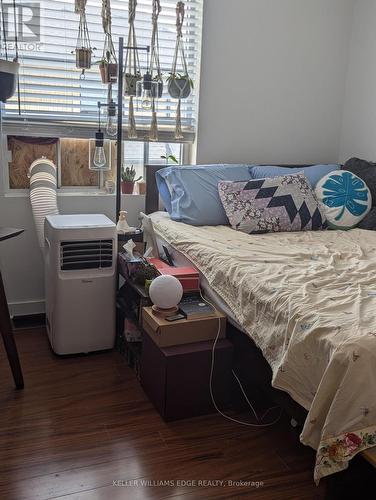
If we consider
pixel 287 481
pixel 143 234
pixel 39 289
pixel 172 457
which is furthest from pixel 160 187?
pixel 287 481

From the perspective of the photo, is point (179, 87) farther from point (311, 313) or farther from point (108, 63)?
point (311, 313)

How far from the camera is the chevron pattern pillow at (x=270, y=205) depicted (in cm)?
265

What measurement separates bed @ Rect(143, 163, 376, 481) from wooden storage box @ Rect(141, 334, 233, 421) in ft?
0.70

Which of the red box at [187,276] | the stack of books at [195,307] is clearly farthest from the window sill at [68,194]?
the stack of books at [195,307]

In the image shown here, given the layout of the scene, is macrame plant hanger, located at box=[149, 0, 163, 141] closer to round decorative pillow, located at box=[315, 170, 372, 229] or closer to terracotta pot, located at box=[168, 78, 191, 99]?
terracotta pot, located at box=[168, 78, 191, 99]

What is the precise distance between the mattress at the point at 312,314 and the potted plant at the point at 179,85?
859 mm

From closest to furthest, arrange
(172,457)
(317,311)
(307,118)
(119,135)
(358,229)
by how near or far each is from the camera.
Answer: (317,311)
(172,457)
(119,135)
(358,229)
(307,118)

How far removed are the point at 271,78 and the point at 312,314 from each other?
2.19m

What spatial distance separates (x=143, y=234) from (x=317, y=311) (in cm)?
160

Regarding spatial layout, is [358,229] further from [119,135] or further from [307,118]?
[119,135]

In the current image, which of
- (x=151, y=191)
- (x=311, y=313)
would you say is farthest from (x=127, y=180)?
(x=311, y=313)

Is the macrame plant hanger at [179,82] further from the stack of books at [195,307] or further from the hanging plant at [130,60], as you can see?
the stack of books at [195,307]

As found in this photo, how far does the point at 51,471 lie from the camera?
1.69 m

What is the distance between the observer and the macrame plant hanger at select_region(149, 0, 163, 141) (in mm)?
2658
